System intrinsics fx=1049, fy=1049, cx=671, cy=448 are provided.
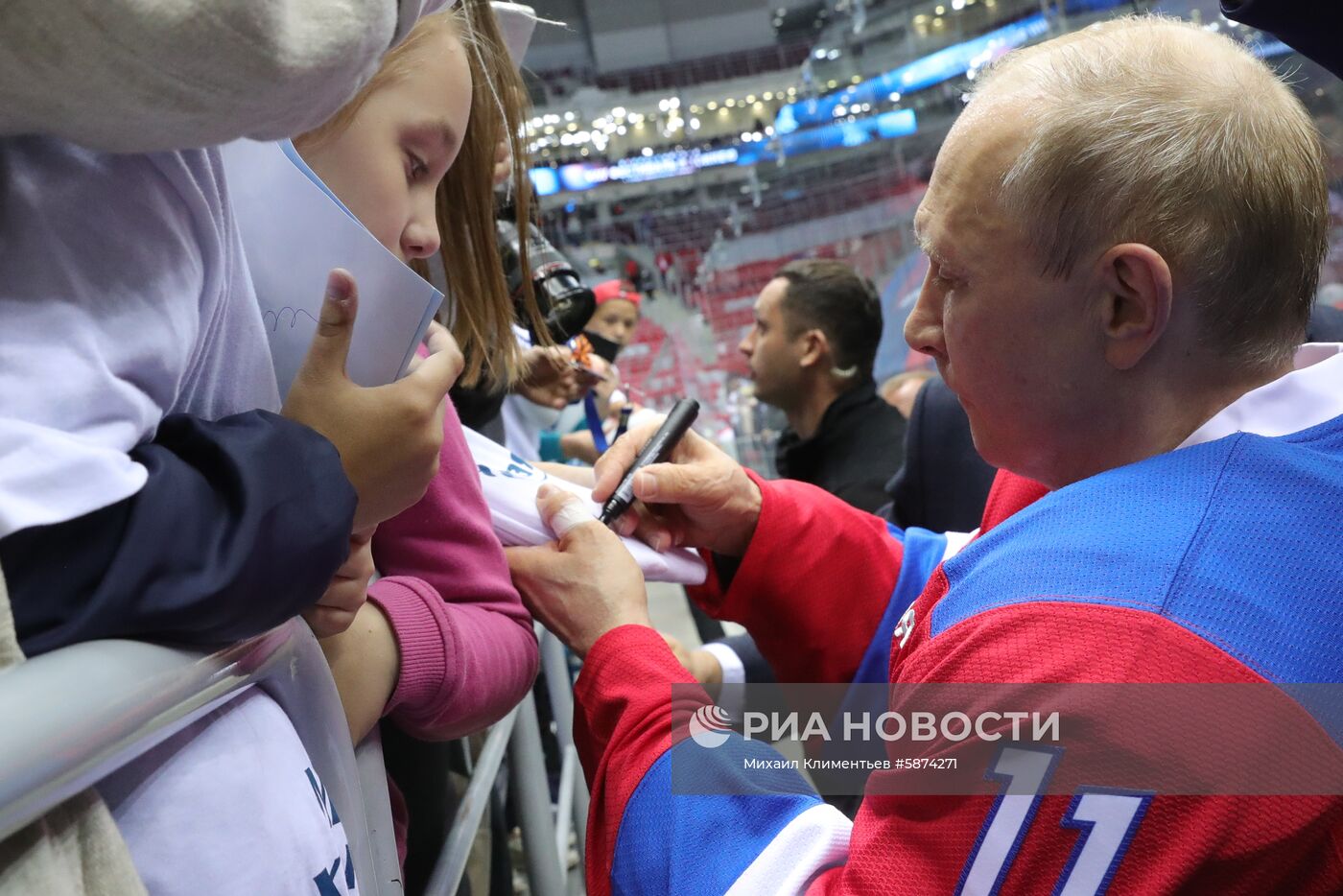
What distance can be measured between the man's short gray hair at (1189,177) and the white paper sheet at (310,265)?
51cm

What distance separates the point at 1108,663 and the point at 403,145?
0.65 meters

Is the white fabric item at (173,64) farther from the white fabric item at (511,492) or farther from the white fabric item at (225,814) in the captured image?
the white fabric item at (511,492)

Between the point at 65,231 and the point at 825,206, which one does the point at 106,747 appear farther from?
the point at 825,206

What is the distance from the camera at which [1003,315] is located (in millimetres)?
900

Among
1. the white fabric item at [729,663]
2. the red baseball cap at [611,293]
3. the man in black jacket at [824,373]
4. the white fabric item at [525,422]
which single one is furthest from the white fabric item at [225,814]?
the red baseball cap at [611,293]

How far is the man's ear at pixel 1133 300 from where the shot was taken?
2.64 feet

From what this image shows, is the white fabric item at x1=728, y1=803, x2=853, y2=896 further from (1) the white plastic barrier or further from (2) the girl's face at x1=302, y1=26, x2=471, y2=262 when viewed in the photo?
(2) the girl's face at x1=302, y1=26, x2=471, y2=262

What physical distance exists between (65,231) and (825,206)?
10.2 m

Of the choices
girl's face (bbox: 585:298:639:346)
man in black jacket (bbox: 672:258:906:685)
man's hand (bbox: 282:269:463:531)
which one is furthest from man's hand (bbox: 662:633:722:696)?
girl's face (bbox: 585:298:639:346)

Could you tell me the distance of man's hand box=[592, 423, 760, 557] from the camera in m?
1.32

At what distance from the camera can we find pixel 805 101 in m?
10.4

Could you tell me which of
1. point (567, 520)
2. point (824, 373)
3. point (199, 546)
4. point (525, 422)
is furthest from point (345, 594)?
point (824, 373)

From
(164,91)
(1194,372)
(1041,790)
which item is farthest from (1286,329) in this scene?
(164,91)

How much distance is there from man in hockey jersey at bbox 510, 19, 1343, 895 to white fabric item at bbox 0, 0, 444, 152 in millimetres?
564
